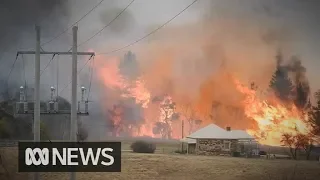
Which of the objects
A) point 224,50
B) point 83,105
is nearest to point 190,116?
point 224,50

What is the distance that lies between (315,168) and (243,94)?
223cm

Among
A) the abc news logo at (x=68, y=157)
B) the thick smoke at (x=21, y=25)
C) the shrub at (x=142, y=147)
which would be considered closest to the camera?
the abc news logo at (x=68, y=157)

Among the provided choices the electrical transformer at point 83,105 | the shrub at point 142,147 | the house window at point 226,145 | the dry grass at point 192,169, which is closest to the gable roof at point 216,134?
the house window at point 226,145

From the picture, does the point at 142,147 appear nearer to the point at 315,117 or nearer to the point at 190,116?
the point at 190,116

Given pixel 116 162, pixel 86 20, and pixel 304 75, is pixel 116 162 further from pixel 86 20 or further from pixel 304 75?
pixel 304 75

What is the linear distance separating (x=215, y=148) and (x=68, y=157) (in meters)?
3.44

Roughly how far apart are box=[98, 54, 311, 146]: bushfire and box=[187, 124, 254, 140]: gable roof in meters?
0.13

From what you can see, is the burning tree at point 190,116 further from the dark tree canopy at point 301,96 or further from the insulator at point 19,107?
the insulator at point 19,107

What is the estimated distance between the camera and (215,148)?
11430 millimetres

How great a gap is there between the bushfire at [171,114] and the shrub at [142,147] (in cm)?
22

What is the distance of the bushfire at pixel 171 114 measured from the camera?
36.1 ft

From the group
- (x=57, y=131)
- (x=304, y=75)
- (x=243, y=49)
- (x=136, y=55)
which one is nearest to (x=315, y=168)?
(x=304, y=75)

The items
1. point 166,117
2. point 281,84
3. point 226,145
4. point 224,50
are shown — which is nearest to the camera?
point 224,50

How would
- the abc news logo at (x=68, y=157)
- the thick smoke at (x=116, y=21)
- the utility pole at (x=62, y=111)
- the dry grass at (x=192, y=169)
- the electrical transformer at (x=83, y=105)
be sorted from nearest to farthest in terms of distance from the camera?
the utility pole at (x=62, y=111) < the abc news logo at (x=68, y=157) < the dry grass at (x=192, y=169) < the electrical transformer at (x=83, y=105) < the thick smoke at (x=116, y=21)
